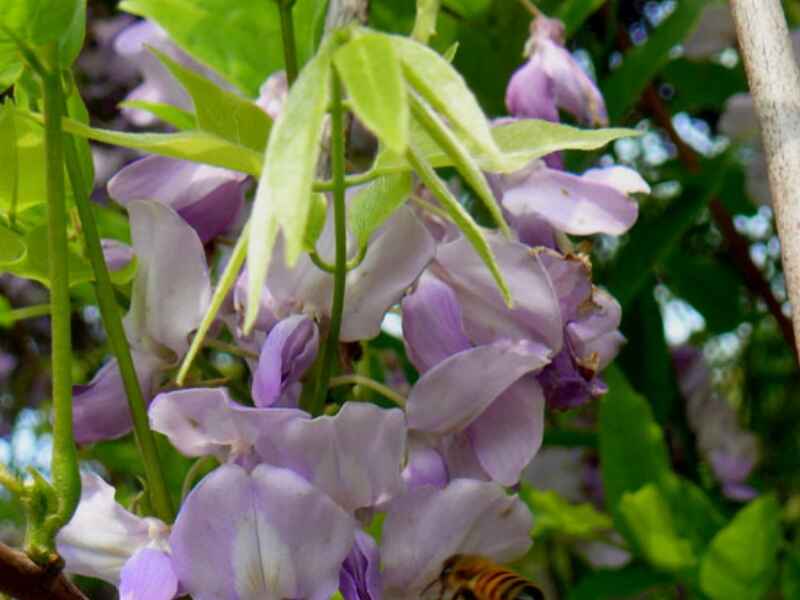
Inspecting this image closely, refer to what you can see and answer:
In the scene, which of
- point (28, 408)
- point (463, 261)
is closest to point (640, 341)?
point (463, 261)

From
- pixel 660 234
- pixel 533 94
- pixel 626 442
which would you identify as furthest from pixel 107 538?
pixel 660 234

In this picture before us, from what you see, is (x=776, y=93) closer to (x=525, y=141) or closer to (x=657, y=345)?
(x=525, y=141)

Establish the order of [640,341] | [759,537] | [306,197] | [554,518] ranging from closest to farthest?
[306,197], [759,537], [554,518], [640,341]

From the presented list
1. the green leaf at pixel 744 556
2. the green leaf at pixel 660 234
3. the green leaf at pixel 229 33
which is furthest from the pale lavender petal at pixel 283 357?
the green leaf at pixel 660 234

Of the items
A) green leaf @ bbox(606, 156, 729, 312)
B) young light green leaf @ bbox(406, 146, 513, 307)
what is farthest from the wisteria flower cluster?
green leaf @ bbox(606, 156, 729, 312)

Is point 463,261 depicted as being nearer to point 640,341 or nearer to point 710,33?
point 640,341

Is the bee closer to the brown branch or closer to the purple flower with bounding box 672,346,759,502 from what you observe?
the brown branch
